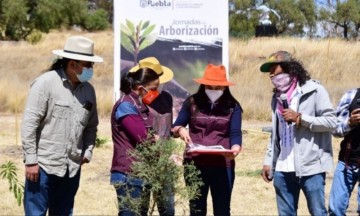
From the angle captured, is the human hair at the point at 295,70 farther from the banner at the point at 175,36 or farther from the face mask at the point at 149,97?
the banner at the point at 175,36

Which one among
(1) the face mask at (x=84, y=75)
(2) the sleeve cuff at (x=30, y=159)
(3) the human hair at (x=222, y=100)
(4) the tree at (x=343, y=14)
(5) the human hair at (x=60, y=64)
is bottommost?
(4) the tree at (x=343, y=14)

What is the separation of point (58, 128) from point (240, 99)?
12357mm

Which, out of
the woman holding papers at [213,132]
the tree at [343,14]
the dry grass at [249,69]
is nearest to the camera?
the woman holding papers at [213,132]

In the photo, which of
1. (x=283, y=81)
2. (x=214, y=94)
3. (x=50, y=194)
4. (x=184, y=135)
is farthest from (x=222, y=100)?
(x=50, y=194)

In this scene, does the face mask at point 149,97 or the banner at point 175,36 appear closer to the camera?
the face mask at point 149,97

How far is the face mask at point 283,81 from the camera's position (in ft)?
19.0

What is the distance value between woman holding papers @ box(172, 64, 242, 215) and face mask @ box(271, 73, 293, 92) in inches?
Answer: 17.7

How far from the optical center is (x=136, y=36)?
34.8 feet

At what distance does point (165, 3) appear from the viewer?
10758 millimetres

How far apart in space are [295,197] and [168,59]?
5.19 m

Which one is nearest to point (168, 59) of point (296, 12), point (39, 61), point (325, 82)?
point (325, 82)

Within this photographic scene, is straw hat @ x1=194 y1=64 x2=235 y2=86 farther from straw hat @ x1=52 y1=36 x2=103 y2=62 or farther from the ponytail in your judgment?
straw hat @ x1=52 y1=36 x2=103 y2=62

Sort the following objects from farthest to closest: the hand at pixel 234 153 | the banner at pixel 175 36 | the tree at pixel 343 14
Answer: the tree at pixel 343 14, the banner at pixel 175 36, the hand at pixel 234 153

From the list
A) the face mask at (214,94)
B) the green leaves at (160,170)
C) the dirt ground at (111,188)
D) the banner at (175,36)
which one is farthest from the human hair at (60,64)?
the banner at (175,36)
